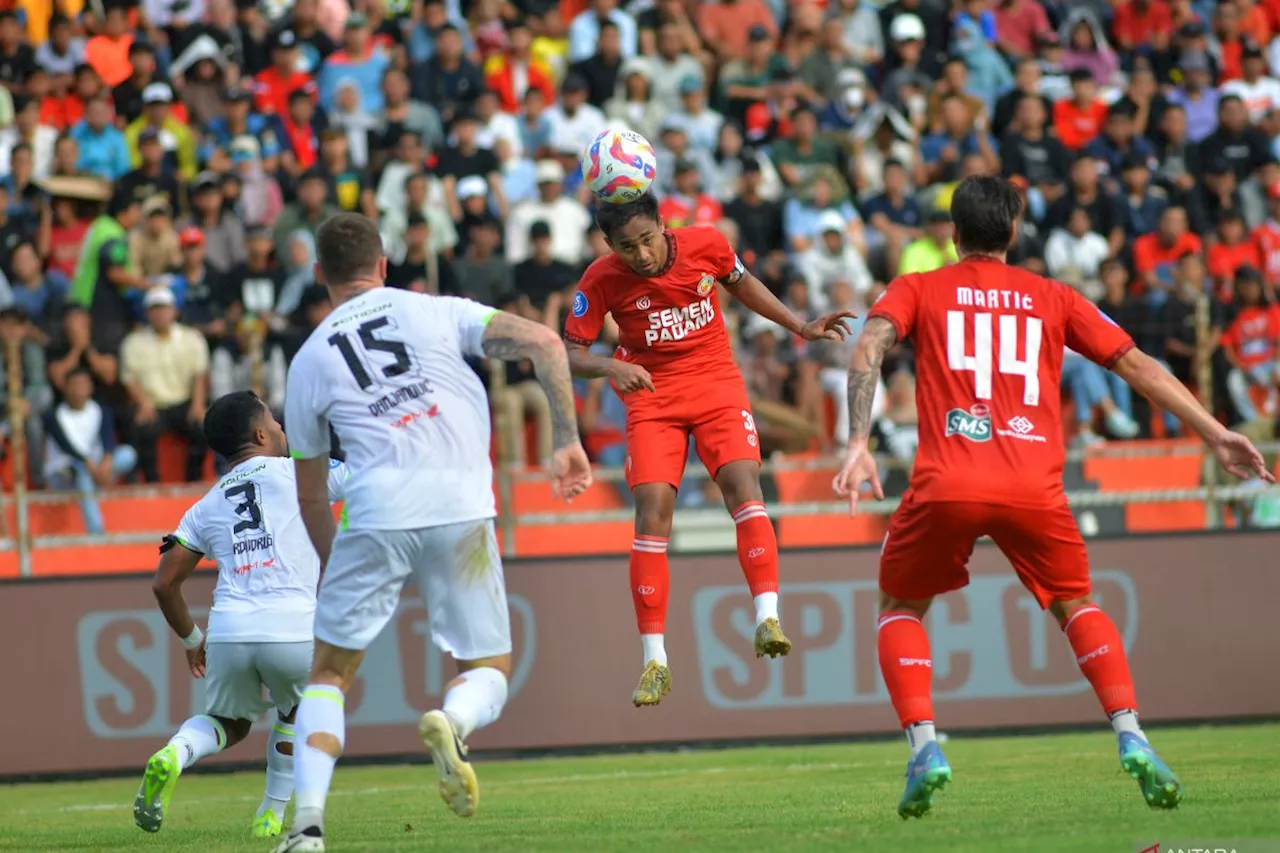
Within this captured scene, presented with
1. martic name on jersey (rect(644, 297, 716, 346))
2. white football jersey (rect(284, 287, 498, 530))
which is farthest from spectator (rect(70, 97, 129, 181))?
white football jersey (rect(284, 287, 498, 530))

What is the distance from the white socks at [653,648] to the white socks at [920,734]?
92.2 inches

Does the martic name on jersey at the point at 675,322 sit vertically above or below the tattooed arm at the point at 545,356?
above

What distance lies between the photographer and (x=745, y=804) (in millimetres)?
10273

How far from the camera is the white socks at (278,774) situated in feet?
32.3

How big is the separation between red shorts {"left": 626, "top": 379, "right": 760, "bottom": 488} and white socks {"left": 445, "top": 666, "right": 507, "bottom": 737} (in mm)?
3063

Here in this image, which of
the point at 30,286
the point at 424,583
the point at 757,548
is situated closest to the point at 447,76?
the point at 30,286

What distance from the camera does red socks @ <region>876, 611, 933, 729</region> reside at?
27.5ft

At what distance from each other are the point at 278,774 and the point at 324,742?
2.37m

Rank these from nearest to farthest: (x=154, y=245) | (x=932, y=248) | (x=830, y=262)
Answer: (x=154, y=245)
(x=932, y=248)
(x=830, y=262)

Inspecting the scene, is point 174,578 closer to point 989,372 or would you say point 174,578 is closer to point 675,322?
point 675,322

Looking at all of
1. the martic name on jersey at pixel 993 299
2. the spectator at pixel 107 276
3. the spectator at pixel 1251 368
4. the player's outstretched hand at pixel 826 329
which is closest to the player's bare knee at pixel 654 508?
the player's outstretched hand at pixel 826 329

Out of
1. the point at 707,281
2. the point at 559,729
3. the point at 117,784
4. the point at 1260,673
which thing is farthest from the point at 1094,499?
the point at 117,784

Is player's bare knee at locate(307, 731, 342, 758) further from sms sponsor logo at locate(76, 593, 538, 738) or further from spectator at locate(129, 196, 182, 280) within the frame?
spectator at locate(129, 196, 182, 280)

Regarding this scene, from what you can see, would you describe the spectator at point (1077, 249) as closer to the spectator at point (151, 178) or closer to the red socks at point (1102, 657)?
the spectator at point (151, 178)
